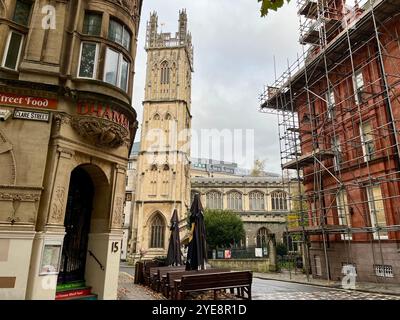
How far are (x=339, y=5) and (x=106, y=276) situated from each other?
24.9 metres

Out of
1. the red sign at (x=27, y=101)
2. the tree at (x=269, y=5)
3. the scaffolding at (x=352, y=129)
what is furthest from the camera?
the scaffolding at (x=352, y=129)

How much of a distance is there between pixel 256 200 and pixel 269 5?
5667cm

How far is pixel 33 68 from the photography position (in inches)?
364

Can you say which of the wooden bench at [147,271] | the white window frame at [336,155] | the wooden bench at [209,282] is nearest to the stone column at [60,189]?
the wooden bench at [209,282]

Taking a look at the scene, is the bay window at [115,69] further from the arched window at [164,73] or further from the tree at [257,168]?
the tree at [257,168]

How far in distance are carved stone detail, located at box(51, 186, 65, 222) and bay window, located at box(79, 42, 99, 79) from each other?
399 centimetres

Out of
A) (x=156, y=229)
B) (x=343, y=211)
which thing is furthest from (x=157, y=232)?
(x=343, y=211)

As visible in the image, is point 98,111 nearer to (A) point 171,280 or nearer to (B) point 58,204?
(B) point 58,204

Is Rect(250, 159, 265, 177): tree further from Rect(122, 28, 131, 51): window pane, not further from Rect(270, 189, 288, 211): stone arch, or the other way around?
Rect(122, 28, 131, 51): window pane

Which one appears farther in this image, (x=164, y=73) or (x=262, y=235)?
(x=164, y=73)

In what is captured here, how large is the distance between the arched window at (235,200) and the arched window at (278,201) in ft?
20.5

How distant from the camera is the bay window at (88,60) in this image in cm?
1033

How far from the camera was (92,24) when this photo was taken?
35.8ft

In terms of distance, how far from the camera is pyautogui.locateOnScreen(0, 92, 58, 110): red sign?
8734mm
